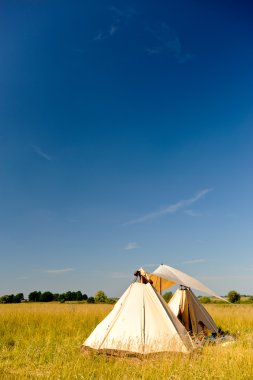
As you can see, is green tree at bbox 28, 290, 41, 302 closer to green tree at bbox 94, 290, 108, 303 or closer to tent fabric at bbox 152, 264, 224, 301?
green tree at bbox 94, 290, 108, 303

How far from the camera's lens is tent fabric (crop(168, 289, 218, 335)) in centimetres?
1238

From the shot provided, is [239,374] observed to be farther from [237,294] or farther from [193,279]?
[237,294]

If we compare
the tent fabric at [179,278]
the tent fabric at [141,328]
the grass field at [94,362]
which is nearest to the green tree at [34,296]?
the grass field at [94,362]

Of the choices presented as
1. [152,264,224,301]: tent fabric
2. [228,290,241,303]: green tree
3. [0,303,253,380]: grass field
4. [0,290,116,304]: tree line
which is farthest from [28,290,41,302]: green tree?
[152,264,224,301]: tent fabric

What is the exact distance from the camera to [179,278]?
1068cm

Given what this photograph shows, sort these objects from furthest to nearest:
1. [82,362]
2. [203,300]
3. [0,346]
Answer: [203,300], [0,346], [82,362]

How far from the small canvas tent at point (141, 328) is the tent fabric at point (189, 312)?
3435 millimetres

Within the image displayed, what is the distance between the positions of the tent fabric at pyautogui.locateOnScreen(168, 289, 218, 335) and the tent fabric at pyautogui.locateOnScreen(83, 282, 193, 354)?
11.2ft

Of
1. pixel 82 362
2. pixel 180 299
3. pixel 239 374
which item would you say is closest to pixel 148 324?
pixel 82 362

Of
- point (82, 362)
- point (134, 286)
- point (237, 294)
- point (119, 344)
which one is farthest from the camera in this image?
point (237, 294)

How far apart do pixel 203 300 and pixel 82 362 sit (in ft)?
168

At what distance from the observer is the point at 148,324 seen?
28.4 ft

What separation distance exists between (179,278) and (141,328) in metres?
2.52

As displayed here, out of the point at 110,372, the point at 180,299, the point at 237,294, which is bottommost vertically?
the point at 110,372
